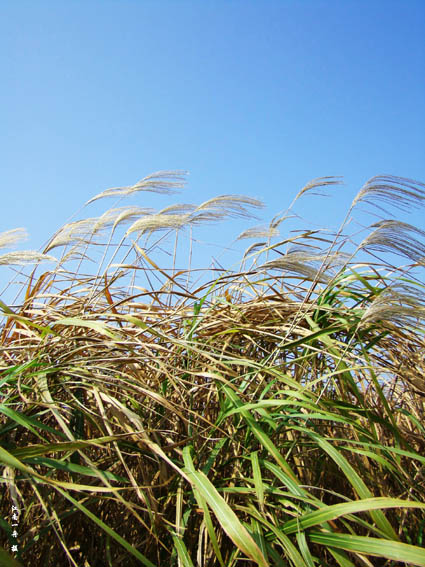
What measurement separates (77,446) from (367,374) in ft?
3.25

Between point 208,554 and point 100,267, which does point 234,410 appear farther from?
point 100,267

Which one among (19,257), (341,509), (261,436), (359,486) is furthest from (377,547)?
Answer: (19,257)

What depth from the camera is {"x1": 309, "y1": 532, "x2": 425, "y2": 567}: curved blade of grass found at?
0.90 meters

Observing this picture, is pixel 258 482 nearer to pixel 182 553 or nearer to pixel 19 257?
pixel 182 553

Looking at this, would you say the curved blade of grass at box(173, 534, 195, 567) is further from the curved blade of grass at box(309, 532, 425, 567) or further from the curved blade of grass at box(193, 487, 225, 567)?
the curved blade of grass at box(309, 532, 425, 567)

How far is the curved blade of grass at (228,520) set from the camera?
3.06ft

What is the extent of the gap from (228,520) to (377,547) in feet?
0.95

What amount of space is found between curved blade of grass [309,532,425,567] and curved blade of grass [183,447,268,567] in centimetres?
17

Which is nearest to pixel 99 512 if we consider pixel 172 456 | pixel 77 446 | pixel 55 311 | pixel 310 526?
pixel 172 456

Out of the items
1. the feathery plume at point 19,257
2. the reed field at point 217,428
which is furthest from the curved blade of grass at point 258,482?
the feathery plume at point 19,257

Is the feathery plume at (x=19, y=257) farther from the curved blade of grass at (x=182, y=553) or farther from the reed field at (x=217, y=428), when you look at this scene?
the curved blade of grass at (x=182, y=553)

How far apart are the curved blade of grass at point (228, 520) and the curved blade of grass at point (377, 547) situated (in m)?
0.17

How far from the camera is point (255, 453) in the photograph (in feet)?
3.94

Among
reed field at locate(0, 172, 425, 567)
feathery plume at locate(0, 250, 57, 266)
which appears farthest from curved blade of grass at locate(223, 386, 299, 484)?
feathery plume at locate(0, 250, 57, 266)
